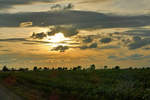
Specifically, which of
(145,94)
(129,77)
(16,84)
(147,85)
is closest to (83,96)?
(145,94)

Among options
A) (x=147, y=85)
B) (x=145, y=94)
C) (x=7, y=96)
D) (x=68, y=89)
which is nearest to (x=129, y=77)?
(x=147, y=85)

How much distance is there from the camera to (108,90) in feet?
185

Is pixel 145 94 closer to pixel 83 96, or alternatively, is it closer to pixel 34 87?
pixel 83 96

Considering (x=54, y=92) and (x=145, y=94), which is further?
(x=54, y=92)

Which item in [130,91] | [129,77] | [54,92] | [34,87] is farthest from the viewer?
[129,77]

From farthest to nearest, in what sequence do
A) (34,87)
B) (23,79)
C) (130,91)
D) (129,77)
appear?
(129,77) < (23,79) < (34,87) < (130,91)

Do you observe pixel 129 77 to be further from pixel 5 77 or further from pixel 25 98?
pixel 25 98

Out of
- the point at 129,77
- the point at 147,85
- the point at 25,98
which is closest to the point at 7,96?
the point at 25,98

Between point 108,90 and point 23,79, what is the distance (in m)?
22.6

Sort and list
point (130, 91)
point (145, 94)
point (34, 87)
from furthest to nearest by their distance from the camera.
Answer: point (34, 87)
point (130, 91)
point (145, 94)

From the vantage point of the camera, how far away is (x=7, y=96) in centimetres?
5072

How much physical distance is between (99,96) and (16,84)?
19.9m

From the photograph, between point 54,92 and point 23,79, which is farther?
point 23,79

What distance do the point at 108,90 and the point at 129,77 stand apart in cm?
3336
